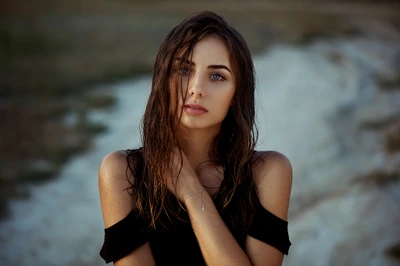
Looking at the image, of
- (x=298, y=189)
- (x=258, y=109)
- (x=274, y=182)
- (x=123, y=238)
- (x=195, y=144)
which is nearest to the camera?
(x=123, y=238)

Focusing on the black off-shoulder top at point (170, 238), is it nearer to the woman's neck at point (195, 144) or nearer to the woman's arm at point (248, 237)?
the woman's arm at point (248, 237)

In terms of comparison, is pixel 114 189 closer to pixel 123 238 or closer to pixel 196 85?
pixel 123 238

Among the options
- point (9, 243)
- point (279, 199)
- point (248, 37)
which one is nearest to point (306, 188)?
point (9, 243)

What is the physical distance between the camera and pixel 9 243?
4855 mm

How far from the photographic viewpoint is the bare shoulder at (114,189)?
2.26m

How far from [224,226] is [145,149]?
0.42m

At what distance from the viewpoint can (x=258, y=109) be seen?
7391 millimetres

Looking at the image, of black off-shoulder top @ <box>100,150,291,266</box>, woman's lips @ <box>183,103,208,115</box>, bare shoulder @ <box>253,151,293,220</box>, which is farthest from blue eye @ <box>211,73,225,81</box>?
black off-shoulder top @ <box>100,150,291,266</box>

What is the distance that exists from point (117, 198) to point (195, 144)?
39cm

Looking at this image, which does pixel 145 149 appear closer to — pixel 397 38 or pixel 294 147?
pixel 294 147

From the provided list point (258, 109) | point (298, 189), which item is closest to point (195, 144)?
Answer: point (298, 189)

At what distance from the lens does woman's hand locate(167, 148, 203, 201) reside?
2295 millimetres

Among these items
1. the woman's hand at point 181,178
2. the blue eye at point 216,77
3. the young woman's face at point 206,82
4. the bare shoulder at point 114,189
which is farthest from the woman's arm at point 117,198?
the blue eye at point 216,77

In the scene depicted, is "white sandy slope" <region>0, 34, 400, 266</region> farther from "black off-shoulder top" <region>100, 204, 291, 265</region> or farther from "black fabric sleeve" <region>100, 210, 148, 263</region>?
"black fabric sleeve" <region>100, 210, 148, 263</region>
